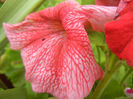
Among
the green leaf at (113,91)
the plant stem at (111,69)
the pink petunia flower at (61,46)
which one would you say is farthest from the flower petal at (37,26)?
the green leaf at (113,91)

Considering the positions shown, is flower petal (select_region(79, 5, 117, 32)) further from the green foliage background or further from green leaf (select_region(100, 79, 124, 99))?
green leaf (select_region(100, 79, 124, 99))

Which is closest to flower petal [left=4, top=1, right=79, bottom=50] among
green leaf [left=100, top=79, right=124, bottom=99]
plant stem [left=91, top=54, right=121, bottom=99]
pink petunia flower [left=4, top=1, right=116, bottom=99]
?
pink petunia flower [left=4, top=1, right=116, bottom=99]

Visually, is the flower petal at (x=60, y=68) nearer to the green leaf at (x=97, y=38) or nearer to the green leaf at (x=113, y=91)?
the green leaf at (x=97, y=38)

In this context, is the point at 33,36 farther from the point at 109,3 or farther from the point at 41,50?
the point at 109,3

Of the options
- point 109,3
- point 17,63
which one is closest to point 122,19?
point 109,3

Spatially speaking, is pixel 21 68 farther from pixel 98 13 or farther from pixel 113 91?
pixel 98 13

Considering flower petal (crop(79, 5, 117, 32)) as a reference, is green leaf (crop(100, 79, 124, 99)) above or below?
below
